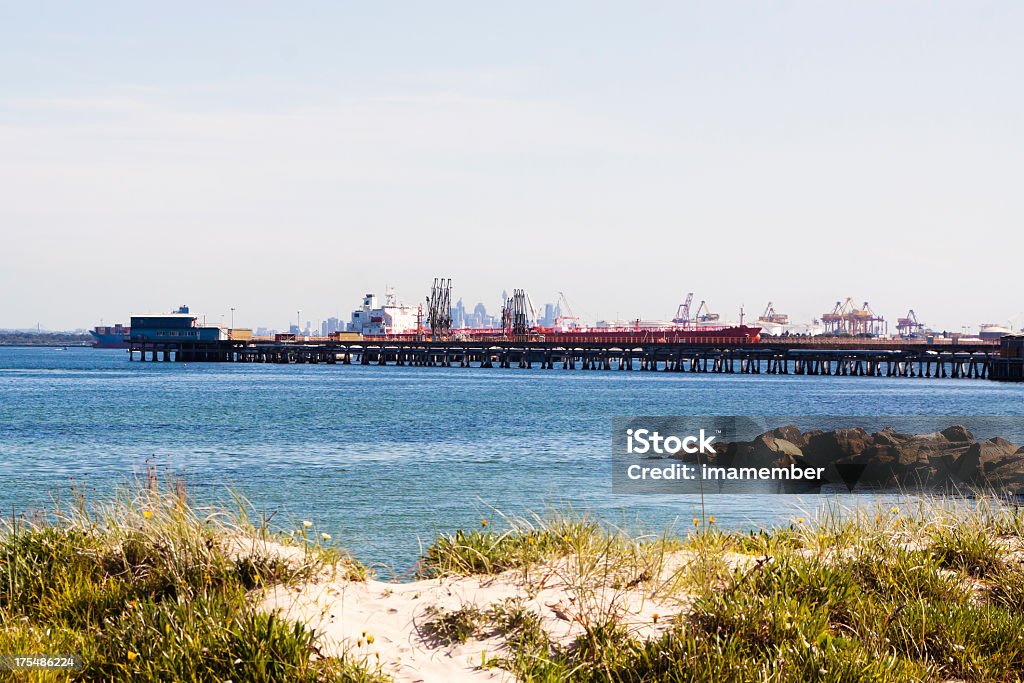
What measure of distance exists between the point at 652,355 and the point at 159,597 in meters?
129

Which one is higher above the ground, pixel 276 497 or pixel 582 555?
pixel 582 555

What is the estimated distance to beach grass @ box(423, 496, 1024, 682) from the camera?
780cm

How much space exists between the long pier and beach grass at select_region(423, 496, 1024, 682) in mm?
107692

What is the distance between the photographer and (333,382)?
333ft

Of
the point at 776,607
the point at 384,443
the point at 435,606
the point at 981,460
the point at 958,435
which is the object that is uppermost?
the point at 776,607

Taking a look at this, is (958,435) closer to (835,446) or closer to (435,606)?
(835,446)

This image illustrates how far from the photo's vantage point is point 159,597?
29.6 ft

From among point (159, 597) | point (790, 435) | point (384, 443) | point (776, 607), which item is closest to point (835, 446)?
point (790, 435)

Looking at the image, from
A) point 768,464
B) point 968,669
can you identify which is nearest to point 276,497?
point 768,464

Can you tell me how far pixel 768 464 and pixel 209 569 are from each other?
71.3 ft

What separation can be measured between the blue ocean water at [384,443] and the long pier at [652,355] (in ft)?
108

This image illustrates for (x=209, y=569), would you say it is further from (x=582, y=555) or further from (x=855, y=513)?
(x=855, y=513)

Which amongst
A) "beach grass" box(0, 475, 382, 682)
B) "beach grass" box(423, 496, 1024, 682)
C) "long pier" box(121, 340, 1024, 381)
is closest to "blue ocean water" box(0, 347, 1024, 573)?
"beach grass" box(423, 496, 1024, 682)

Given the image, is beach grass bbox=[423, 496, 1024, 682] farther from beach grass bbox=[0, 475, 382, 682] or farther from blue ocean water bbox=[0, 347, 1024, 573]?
blue ocean water bbox=[0, 347, 1024, 573]
